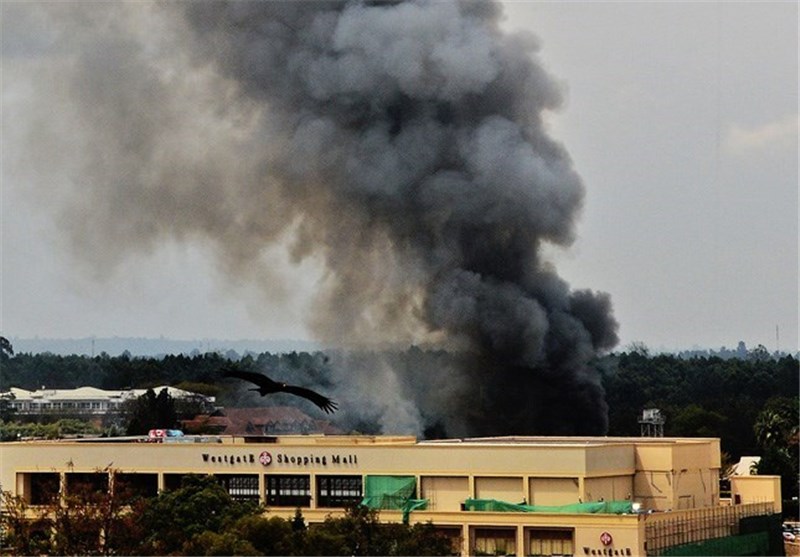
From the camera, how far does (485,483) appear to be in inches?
1993

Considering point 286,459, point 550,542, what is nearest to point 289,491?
point 286,459

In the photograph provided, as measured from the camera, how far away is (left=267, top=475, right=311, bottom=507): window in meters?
53.1

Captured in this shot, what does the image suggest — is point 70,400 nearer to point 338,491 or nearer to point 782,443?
point 782,443

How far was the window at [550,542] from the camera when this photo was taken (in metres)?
47.8

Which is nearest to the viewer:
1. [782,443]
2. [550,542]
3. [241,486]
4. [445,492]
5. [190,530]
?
[550,542]

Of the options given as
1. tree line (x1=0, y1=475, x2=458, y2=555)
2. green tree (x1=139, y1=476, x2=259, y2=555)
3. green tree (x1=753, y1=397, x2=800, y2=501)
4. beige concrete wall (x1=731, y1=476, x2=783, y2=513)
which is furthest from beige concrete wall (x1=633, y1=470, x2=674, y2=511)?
green tree (x1=753, y1=397, x2=800, y2=501)

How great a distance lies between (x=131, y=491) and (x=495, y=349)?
83.3 ft

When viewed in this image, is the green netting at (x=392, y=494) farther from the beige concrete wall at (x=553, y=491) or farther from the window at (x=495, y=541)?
the beige concrete wall at (x=553, y=491)

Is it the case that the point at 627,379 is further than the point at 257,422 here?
Yes

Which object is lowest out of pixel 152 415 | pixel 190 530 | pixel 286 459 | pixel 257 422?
pixel 190 530

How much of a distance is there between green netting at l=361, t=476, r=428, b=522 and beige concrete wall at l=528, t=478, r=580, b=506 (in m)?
2.89

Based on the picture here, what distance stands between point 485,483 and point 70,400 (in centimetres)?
8166

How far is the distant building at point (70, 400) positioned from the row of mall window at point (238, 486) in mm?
57257

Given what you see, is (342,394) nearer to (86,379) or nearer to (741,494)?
(741,494)
